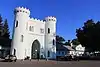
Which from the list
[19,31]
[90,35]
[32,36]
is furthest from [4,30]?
[90,35]

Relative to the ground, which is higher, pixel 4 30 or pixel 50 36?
pixel 4 30

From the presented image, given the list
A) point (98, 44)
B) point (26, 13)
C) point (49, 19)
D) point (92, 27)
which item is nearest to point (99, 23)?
point (92, 27)

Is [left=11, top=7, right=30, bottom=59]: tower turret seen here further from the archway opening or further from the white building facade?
the archway opening

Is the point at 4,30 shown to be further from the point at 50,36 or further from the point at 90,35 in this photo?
the point at 90,35

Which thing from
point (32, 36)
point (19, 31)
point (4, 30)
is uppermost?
point (4, 30)

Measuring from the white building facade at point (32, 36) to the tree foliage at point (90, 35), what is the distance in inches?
370

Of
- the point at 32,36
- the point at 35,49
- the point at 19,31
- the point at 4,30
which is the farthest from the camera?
the point at 4,30

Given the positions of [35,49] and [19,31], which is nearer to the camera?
[19,31]

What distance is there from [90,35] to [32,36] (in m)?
17.7

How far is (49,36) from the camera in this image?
69312mm

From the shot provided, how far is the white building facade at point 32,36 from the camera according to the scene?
61594 millimetres

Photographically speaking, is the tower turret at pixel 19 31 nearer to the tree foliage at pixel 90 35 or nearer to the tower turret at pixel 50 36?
the tower turret at pixel 50 36

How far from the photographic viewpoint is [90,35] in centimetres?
6775

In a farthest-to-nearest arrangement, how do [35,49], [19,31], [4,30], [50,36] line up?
[4,30] < [35,49] < [50,36] < [19,31]
